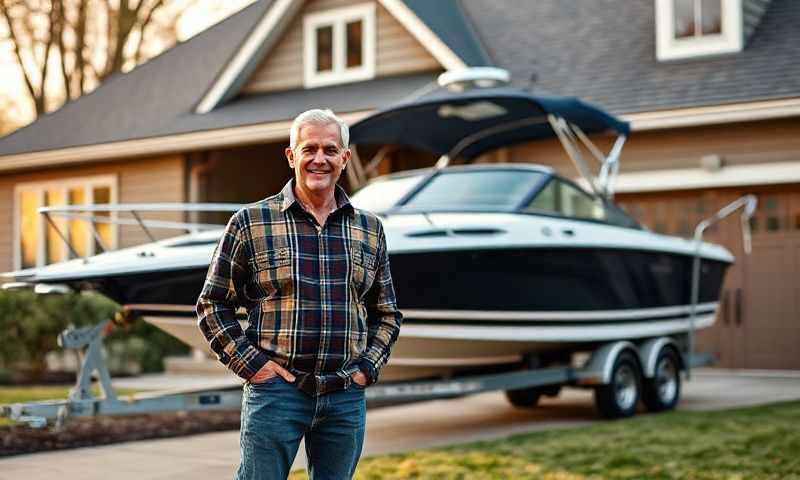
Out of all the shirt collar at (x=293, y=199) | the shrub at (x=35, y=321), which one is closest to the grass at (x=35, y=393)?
the shrub at (x=35, y=321)

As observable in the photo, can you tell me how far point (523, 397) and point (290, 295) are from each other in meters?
7.71

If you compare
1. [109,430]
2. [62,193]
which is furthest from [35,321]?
[109,430]

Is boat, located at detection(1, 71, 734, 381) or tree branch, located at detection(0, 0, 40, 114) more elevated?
tree branch, located at detection(0, 0, 40, 114)

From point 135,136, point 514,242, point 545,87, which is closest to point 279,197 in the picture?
point 514,242

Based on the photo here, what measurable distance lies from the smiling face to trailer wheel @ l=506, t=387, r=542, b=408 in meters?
7.52

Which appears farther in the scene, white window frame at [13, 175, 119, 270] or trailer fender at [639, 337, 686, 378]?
white window frame at [13, 175, 119, 270]

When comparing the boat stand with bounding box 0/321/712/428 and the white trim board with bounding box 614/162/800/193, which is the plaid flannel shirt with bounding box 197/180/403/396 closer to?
the boat stand with bounding box 0/321/712/428

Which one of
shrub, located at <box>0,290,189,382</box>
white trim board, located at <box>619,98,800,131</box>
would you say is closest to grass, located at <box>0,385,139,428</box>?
shrub, located at <box>0,290,189,382</box>

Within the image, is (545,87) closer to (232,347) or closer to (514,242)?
(514,242)

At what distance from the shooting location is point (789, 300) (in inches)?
518

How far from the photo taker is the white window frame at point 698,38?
46.3 ft

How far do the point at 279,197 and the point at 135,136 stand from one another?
13834mm

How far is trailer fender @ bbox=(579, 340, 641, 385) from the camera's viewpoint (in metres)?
9.29

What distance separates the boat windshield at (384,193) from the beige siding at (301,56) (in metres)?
6.42
